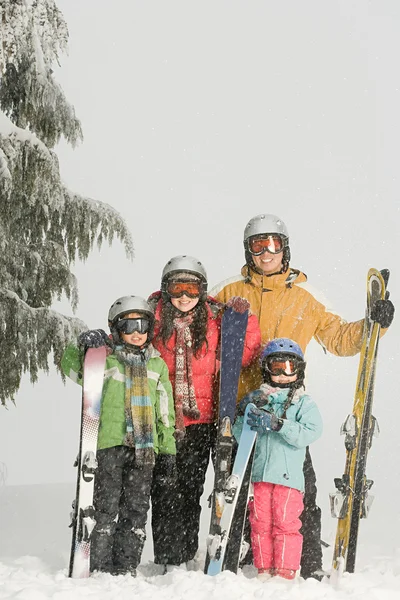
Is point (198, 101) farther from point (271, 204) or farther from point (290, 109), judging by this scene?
point (271, 204)

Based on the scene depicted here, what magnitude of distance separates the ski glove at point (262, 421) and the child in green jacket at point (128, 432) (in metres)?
0.45

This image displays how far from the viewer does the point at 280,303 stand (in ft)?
17.0

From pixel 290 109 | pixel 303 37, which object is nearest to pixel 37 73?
pixel 290 109

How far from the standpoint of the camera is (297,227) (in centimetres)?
10688

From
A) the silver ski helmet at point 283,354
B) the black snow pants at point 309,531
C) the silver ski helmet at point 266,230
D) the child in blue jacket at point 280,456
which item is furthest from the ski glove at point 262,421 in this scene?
the silver ski helmet at point 266,230

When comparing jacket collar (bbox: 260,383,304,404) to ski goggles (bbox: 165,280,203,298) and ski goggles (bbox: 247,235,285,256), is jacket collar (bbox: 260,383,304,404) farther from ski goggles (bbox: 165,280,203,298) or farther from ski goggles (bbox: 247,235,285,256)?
ski goggles (bbox: 247,235,285,256)

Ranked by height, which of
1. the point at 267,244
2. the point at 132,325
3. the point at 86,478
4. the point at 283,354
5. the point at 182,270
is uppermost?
the point at 267,244

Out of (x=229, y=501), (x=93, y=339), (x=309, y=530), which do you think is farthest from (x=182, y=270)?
(x=309, y=530)

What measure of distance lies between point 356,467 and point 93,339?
170cm

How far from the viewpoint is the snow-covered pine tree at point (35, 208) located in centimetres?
782

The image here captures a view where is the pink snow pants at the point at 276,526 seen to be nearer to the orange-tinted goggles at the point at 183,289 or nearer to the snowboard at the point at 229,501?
the snowboard at the point at 229,501

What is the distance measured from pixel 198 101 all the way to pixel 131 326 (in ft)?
430

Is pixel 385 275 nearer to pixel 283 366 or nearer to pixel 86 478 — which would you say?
pixel 283 366

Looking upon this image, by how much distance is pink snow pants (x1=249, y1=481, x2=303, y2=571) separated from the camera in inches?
180
